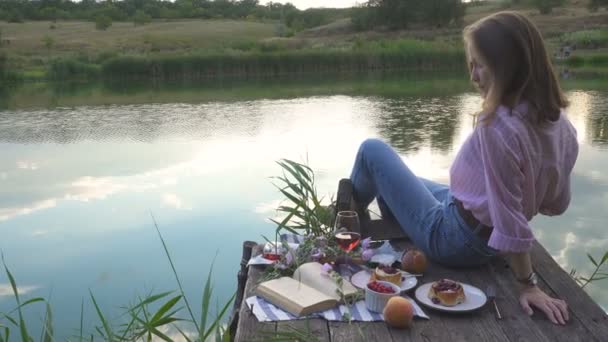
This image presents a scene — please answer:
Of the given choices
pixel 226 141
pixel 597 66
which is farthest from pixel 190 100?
pixel 597 66

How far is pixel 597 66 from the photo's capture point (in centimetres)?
1859

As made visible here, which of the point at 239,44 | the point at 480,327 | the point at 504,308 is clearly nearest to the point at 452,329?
the point at 480,327

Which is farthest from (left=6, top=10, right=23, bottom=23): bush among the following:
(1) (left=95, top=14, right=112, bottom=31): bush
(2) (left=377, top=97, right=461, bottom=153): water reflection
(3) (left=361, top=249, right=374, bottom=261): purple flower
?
(3) (left=361, top=249, right=374, bottom=261): purple flower

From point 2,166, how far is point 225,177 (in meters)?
2.54

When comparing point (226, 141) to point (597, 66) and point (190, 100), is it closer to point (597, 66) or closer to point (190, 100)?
point (190, 100)

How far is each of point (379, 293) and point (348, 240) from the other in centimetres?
49

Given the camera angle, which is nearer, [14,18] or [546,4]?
[546,4]

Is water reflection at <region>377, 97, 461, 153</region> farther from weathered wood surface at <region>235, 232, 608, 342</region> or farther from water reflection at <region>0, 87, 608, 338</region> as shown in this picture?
weathered wood surface at <region>235, 232, 608, 342</region>

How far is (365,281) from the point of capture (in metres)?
2.18

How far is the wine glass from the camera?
2367 mm

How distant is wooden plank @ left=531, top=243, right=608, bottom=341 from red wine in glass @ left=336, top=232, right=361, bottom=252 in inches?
25.3

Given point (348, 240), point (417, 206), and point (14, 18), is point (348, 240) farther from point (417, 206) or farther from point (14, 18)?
point (14, 18)

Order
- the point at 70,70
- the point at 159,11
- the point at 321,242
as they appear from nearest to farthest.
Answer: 1. the point at 321,242
2. the point at 70,70
3. the point at 159,11

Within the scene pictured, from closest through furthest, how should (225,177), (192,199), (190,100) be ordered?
(192,199) < (225,177) < (190,100)
